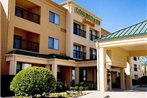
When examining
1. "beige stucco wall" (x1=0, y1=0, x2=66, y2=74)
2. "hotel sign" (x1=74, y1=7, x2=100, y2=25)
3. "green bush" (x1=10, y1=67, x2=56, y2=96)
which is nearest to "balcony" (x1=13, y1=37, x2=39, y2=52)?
"beige stucco wall" (x1=0, y1=0, x2=66, y2=74)

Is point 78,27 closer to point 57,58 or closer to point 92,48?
point 92,48

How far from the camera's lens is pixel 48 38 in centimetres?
2775

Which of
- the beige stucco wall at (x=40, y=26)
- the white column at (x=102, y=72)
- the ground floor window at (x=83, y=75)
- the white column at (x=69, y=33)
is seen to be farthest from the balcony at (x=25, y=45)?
the ground floor window at (x=83, y=75)

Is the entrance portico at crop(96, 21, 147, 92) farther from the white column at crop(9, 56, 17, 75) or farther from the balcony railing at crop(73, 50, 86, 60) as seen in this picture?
the white column at crop(9, 56, 17, 75)

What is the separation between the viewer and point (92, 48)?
37062 mm

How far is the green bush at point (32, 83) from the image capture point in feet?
50.3

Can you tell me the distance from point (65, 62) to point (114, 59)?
18.7ft

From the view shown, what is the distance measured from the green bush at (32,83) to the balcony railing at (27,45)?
9.11 metres

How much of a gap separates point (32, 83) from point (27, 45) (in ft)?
35.6

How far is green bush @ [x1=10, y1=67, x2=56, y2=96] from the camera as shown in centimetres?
1534

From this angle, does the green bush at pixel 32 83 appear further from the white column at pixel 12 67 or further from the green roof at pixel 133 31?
the green roof at pixel 133 31

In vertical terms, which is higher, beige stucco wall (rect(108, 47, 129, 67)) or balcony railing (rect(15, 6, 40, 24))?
balcony railing (rect(15, 6, 40, 24))

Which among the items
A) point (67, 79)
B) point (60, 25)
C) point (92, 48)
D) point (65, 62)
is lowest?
point (67, 79)

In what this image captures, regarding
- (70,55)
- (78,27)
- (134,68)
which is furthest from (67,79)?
(134,68)
